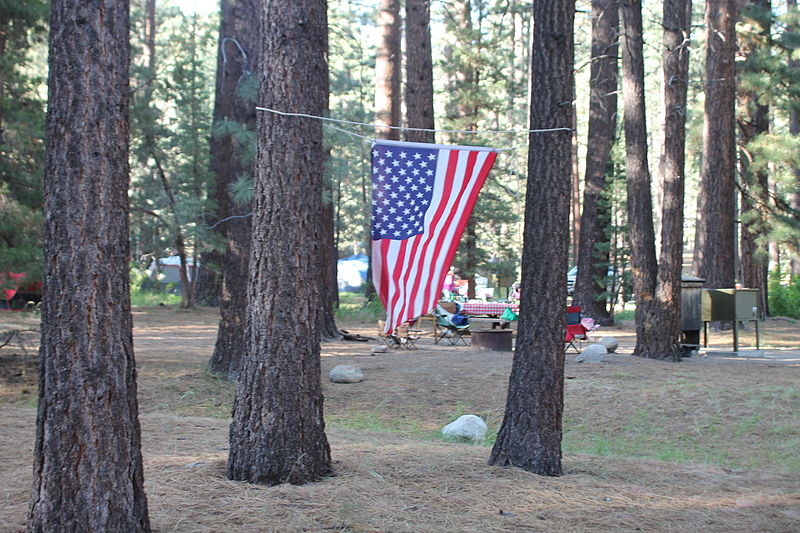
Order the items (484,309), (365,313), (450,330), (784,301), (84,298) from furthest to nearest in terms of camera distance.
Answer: (365,313)
(784,301)
(484,309)
(450,330)
(84,298)

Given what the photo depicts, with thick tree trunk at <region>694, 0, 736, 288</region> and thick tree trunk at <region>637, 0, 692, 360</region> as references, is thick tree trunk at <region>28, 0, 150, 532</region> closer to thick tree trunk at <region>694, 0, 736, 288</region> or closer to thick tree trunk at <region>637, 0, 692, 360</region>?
thick tree trunk at <region>637, 0, 692, 360</region>

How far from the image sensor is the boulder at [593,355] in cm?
1427

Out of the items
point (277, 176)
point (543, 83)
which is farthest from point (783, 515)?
point (277, 176)

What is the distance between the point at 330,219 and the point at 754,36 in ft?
38.4

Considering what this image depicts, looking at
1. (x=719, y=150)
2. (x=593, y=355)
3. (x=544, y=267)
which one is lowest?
(x=593, y=355)

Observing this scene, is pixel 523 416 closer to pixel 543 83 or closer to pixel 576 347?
pixel 543 83

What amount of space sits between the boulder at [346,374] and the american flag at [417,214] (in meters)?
5.57

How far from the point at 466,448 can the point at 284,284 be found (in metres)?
2.99

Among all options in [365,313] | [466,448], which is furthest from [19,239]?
[365,313]

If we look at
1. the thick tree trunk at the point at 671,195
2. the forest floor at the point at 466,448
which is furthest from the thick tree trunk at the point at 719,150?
the thick tree trunk at the point at 671,195

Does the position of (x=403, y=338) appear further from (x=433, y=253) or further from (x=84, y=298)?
(x=84, y=298)

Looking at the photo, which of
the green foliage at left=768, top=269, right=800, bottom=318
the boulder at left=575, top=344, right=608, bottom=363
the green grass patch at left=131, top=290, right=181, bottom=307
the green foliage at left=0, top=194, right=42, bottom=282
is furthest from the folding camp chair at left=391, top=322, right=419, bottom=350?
the green foliage at left=768, top=269, right=800, bottom=318

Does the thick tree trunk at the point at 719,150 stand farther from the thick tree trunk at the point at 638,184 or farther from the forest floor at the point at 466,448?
the thick tree trunk at the point at 638,184

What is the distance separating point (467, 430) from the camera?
9.31 metres
